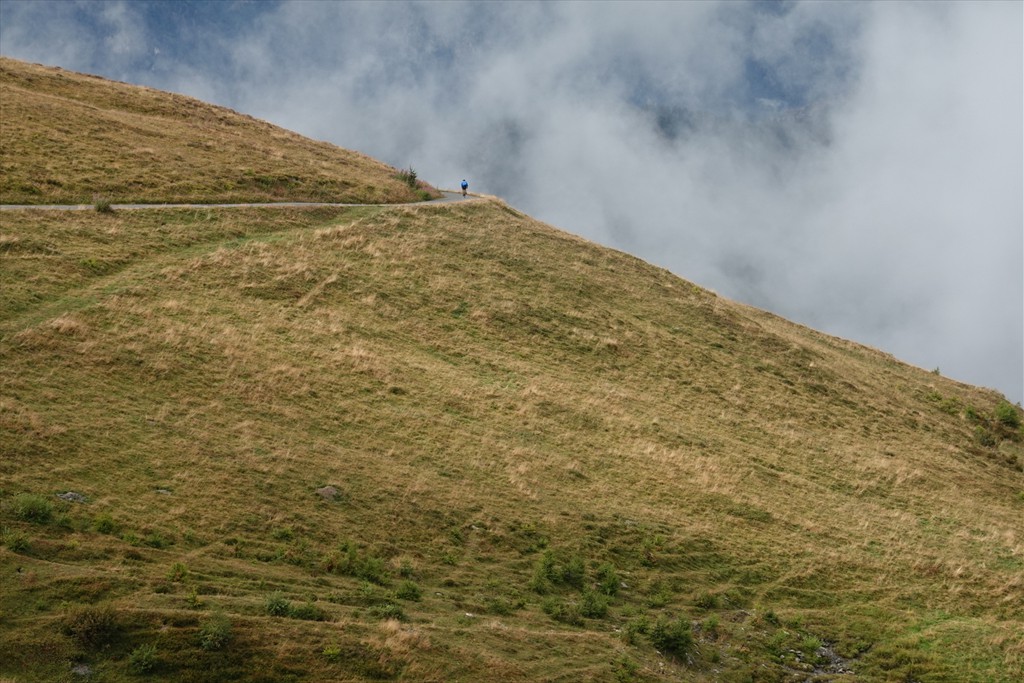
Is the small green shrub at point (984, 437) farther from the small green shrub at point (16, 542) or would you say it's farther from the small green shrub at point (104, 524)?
the small green shrub at point (16, 542)

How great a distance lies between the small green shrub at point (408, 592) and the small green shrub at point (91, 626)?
7127 mm

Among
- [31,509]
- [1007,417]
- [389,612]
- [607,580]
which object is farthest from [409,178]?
[389,612]

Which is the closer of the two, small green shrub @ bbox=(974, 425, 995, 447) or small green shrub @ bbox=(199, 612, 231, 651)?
small green shrub @ bbox=(199, 612, 231, 651)

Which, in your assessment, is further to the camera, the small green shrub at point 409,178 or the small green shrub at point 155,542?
the small green shrub at point 409,178

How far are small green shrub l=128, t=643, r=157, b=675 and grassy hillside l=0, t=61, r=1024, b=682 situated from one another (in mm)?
57

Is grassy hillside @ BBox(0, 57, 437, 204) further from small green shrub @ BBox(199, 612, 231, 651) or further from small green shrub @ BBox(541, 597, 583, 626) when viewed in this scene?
small green shrub @ BBox(541, 597, 583, 626)

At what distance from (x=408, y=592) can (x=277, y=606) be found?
4076mm

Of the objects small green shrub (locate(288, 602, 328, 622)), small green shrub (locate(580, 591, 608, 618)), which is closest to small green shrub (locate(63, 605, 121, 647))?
small green shrub (locate(288, 602, 328, 622))

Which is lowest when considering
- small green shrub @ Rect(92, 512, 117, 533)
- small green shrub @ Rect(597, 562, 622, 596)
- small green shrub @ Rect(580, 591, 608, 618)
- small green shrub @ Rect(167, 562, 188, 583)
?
small green shrub @ Rect(167, 562, 188, 583)

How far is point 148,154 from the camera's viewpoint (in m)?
59.3

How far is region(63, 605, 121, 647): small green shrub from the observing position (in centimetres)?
1543

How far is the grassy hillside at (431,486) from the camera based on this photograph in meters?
18.0

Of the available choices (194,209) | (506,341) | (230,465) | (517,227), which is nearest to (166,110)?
(194,209)

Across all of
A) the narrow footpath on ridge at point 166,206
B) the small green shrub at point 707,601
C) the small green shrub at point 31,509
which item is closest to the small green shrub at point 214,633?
the small green shrub at point 31,509
